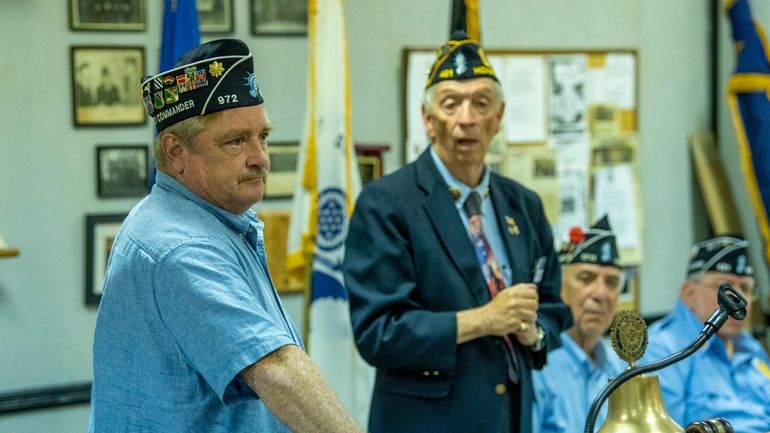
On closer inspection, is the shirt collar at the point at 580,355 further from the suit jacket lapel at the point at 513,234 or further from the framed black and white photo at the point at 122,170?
the framed black and white photo at the point at 122,170

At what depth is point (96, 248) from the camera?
10.7 ft

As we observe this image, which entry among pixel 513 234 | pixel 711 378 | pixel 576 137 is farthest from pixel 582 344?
pixel 576 137

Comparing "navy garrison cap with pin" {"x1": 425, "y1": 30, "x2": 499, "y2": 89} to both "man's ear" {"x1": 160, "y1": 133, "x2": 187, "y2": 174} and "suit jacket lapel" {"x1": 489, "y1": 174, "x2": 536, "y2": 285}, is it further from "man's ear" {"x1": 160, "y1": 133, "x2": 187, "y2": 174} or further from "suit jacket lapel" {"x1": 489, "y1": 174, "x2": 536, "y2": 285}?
"man's ear" {"x1": 160, "y1": 133, "x2": 187, "y2": 174}

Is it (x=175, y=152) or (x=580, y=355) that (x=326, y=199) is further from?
(x=175, y=152)

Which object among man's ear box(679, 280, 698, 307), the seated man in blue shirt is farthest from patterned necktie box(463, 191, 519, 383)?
man's ear box(679, 280, 698, 307)

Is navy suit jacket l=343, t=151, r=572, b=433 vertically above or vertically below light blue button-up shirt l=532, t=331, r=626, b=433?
above

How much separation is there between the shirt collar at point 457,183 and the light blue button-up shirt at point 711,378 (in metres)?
0.81

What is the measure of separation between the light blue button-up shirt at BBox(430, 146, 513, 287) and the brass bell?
848 mm

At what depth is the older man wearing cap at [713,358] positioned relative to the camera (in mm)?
3010

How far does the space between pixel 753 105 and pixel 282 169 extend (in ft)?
5.98

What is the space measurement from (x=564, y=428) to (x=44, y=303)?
1542 millimetres

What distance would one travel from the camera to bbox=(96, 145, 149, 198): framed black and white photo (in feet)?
10.8

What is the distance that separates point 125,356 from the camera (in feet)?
4.82

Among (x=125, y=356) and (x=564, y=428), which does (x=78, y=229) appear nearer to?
(x=564, y=428)
